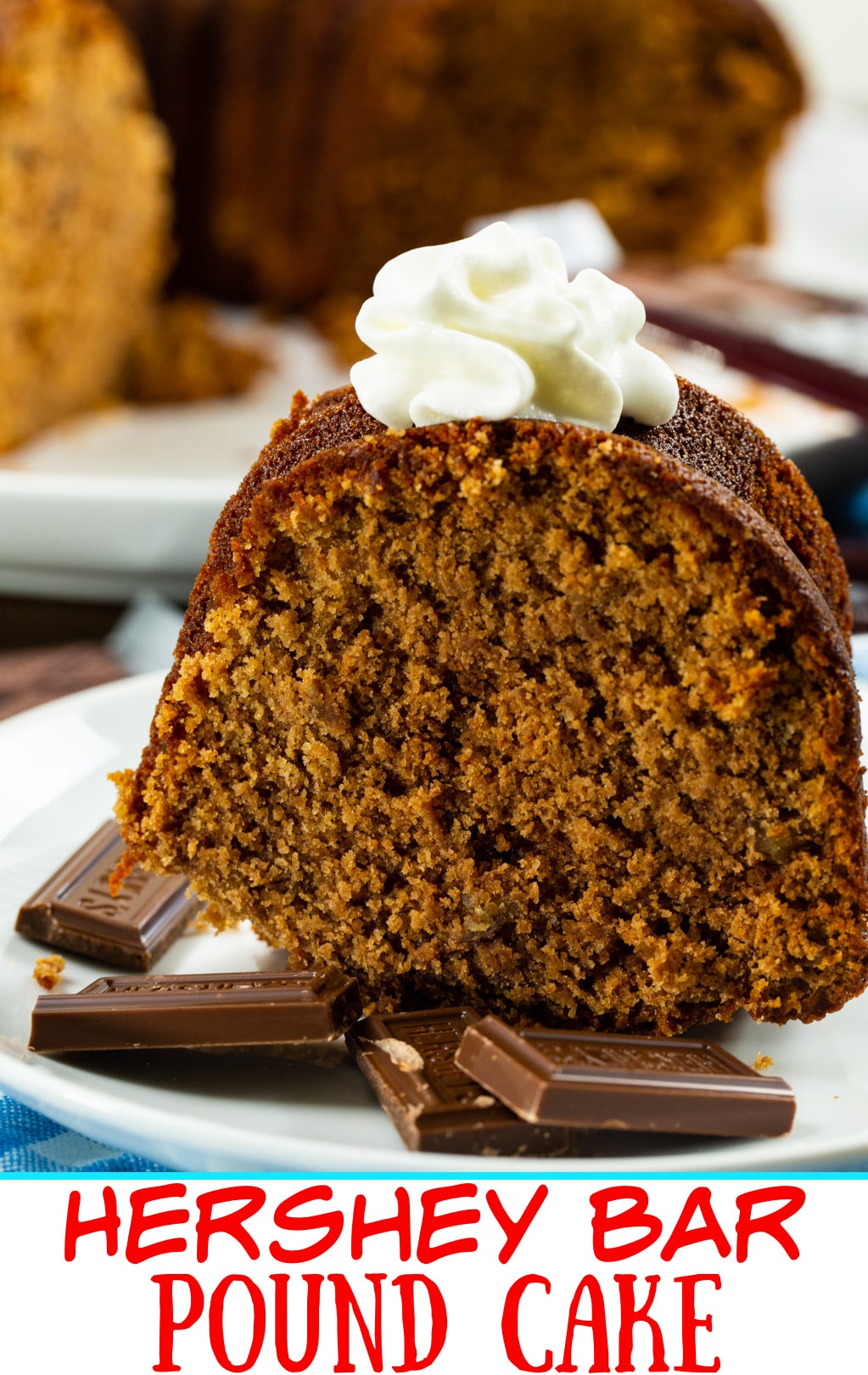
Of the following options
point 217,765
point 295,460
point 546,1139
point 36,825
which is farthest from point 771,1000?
point 36,825

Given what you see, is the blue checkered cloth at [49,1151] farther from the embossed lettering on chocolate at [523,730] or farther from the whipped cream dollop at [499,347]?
the whipped cream dollop at [499,347]

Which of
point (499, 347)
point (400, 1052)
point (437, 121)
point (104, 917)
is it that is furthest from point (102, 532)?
point (437, 121)

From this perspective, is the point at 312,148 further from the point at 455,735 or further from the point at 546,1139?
the point at 546,1139

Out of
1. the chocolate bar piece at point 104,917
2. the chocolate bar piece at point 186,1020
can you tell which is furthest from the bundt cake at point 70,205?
the chocolate bar piece at point 186,1020

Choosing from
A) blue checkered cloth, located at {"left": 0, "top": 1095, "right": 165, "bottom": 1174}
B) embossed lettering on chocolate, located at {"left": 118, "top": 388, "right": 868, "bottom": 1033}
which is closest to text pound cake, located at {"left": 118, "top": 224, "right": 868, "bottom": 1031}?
embossed lettering on chocolate, located at {"left": 118, "top": 388, "right": 868, "bottom": 1033}

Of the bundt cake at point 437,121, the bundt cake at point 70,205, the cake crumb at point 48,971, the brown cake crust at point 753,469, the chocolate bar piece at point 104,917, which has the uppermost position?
the bundt cake at point 437,121

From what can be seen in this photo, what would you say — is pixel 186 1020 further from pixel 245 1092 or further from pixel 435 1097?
pixel 435 1097
